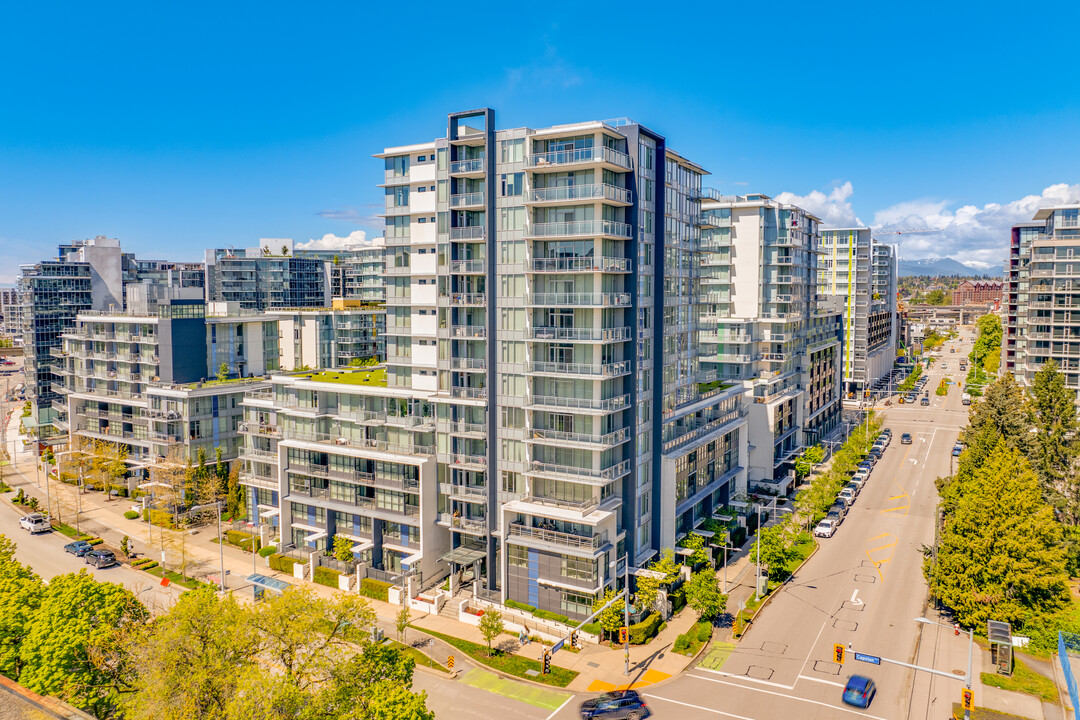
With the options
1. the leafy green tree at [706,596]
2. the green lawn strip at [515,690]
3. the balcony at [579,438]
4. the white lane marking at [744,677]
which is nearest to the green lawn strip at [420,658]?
the green lawn strip at [515,690]

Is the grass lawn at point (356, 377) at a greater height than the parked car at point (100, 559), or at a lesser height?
greater

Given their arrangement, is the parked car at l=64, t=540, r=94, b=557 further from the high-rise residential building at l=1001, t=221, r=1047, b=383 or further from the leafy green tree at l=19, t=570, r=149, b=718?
the high-rise residential building at l=1001, t=221, r=1047, b=383

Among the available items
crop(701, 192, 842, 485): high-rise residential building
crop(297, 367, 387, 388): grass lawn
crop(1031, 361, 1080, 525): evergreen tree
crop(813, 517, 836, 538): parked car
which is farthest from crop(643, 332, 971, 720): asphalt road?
crop(297, 367, 387, 388): grass lawn

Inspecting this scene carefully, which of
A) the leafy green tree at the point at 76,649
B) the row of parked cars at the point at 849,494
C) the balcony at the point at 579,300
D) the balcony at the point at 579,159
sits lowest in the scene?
the row of parked cars at the point at 849,494

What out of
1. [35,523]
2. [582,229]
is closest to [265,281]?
[35,523]

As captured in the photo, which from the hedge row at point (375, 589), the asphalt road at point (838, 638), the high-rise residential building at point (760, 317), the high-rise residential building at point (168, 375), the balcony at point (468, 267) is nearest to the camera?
the asphalt road at point (838, 638)

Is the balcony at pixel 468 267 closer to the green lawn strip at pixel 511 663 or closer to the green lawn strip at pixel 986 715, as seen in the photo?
the green lawn strip at pixel 511 663

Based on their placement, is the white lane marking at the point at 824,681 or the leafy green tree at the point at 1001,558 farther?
the leafy green tree at the point at 1001,558

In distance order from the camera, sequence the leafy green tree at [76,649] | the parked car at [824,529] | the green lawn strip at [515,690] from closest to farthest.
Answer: the leafy green tree at [76,649] < the green lawn strip at [515,690] < the parked car at [824,529]
